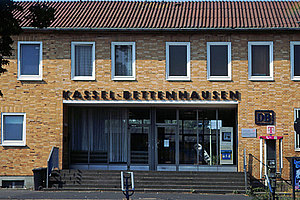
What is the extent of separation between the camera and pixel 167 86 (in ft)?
80.9

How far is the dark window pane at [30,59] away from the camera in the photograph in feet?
82.2

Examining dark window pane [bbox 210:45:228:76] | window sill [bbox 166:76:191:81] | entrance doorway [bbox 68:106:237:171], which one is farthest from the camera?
entrance doorway [bbox 68:106:237:171]

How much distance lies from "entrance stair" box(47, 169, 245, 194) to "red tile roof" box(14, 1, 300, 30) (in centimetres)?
622

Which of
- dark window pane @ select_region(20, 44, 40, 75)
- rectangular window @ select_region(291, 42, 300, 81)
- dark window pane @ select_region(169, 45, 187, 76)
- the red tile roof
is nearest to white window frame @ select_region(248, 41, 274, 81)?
the red tile roof

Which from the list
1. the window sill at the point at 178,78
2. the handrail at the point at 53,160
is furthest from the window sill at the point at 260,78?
the handrail at the point at 53,160

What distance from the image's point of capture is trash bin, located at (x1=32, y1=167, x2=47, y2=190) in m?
22.8

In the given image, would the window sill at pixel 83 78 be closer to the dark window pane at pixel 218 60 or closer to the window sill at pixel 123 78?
the window sill at pixel 123 78

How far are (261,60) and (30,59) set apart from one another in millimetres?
10064

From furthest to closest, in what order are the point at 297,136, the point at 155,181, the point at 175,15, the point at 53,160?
the point at 175,15, the point at 297,136, the point at 53,160, the point at 155,181

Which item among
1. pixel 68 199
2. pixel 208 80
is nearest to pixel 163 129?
pixel 208 80

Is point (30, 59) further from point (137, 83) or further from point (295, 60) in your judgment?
point (295, 60)

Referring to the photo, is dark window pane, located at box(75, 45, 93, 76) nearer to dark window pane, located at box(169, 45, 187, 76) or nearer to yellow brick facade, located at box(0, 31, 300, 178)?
yellow brick facade, located at box(0, 31, 300, 178)

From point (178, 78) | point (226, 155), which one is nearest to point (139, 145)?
point (178, 78)

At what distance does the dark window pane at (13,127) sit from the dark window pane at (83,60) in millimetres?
3284
